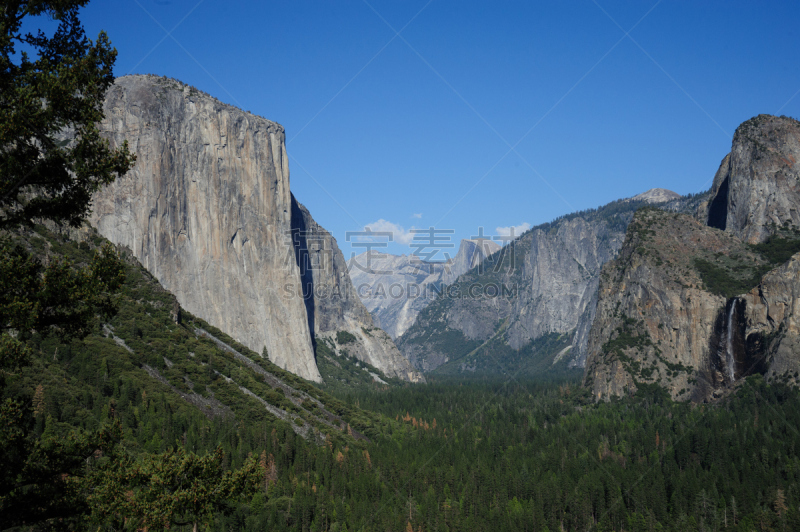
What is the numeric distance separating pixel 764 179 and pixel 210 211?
157 m

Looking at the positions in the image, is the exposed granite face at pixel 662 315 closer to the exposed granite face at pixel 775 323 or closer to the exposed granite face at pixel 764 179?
the exposed granite face at pixel 764 179

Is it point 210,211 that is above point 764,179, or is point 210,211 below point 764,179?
below

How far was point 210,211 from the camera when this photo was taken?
162 metres

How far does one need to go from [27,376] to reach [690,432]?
11230cm

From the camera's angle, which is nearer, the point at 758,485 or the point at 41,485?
the point at 41,485

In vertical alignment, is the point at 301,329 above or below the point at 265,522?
above

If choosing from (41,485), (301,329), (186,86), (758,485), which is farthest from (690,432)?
(186,86)

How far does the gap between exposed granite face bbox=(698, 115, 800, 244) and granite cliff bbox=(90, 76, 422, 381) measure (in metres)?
134

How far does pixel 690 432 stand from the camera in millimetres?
123375

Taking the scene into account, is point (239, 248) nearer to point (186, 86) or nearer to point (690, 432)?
point (186, 86)

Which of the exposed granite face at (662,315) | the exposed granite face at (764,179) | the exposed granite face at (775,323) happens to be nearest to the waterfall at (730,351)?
the exposed granite face at (775,323)

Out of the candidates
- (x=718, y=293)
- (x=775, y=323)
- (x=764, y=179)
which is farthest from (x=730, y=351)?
(x=764, y=179)

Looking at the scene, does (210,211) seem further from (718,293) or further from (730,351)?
(730,351)

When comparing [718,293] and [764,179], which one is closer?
[718,293]
